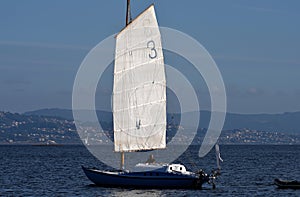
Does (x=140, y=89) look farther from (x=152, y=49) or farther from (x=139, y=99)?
(x=152, y=49)

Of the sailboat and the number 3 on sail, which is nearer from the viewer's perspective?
the sailboat

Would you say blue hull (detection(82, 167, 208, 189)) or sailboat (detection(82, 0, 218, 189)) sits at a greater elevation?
sailboat (detection(82, 0, 218, 189))

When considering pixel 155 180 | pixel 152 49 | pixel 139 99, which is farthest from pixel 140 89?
pixel 155 180

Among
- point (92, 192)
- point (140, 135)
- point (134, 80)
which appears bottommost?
point (92, 192)

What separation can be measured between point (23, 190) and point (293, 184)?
32809mm

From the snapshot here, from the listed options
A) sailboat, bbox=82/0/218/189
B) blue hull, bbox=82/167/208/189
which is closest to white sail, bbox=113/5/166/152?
sailboat, bbox=82/0/218/189

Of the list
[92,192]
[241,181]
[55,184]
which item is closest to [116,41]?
[92,192]

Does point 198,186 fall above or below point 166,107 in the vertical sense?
below

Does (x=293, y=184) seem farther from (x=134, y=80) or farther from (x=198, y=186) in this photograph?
(x=134, y=80)

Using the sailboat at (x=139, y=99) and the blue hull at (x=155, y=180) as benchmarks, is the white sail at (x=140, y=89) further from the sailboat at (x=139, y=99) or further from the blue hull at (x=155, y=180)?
the blue hull at (x=155, y=180)

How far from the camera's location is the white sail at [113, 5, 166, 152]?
87438 mm

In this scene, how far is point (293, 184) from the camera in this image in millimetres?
94125

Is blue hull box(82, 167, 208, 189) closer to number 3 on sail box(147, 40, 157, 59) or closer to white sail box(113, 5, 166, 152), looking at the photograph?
white sail box(113, 5, 166, 152)

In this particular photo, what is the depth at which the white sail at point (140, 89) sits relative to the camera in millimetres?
87438
